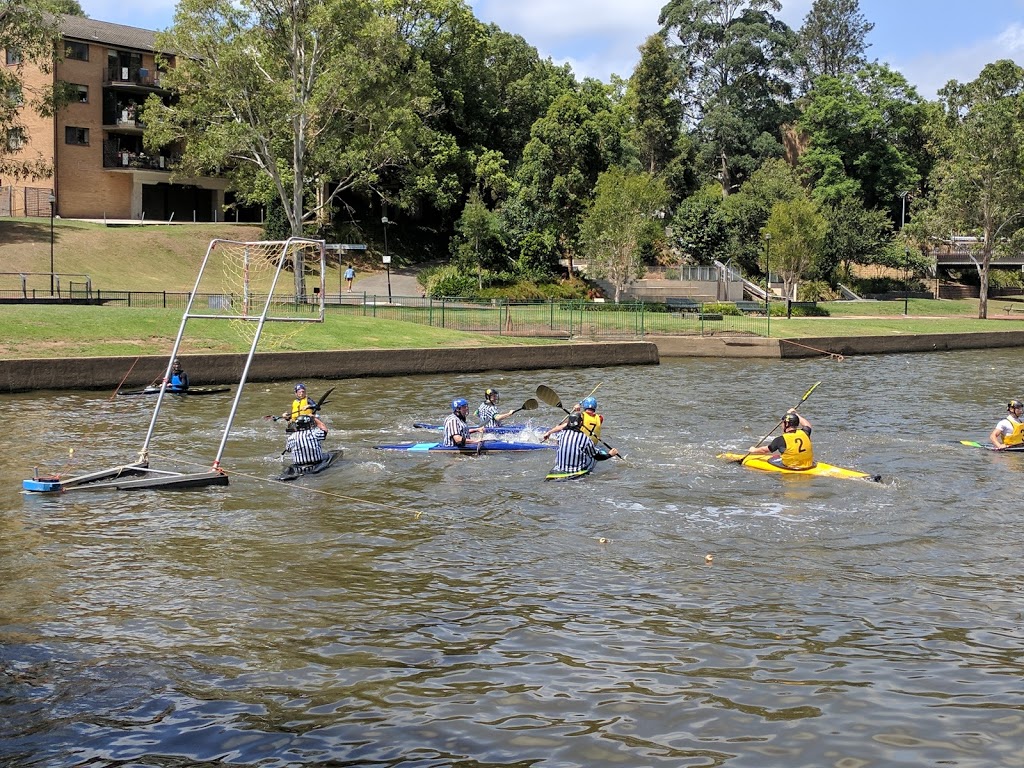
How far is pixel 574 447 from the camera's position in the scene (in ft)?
63.4

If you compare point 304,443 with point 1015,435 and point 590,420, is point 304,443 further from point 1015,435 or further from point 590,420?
point 1015,435

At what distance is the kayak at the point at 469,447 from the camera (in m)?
22.1

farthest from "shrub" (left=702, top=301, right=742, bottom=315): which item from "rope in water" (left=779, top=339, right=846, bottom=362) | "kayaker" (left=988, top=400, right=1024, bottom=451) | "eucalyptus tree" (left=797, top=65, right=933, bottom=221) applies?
"kayaker" (left=988, top=400, right=1024, bottom=451)

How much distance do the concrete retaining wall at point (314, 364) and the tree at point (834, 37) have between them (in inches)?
2951

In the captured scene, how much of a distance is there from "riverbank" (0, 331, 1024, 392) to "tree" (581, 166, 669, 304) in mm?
14944

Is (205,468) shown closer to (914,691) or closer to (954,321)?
(914,691)

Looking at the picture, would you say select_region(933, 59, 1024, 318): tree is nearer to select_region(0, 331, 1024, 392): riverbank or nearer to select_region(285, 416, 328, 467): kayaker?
select_region(0, 331, 1024, 392): riverbank

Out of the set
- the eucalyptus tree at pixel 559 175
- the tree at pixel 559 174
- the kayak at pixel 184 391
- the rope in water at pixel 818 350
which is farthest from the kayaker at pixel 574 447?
the tree at pixel 559 174

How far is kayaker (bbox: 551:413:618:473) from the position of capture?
1928 cm

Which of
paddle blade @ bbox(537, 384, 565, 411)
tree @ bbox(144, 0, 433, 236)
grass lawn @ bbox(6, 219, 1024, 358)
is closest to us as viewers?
paddle blade @ bbox(537, 384, 565, 411)

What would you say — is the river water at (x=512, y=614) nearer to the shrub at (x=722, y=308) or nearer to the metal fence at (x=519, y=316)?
the metal fence at (x=519, y=316)

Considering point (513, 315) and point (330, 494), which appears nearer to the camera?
point (330, 494)

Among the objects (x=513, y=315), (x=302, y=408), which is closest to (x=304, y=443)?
(x=302, y=408)

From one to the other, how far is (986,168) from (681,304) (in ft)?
75.3
